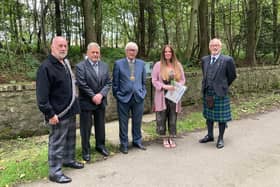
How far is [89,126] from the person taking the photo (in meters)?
4.57

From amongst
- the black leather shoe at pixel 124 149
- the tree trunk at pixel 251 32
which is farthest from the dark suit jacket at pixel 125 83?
the tree trunk at pixel 251 32

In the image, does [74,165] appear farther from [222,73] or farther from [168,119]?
[222,73]

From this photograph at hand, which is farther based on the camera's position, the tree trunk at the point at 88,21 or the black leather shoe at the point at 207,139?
the tree trunk at the point at 88,21

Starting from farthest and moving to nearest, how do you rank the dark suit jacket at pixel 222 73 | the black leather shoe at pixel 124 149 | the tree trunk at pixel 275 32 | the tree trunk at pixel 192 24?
the tree trunk at pixel 275 32
the tree trunk at pixel 192 24
the dark suit jacket at pixel 222 73
the black leather shoe at pixel 124 149

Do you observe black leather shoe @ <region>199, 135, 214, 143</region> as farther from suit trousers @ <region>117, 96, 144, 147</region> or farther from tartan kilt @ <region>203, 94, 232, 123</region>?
suit trousers @ <region>117, 96, 144, 147</region>

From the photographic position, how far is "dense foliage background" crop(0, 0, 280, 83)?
337 inches

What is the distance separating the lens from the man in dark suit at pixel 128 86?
4.86 meters

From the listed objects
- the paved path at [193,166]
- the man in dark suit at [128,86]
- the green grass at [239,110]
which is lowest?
the paved path at [193,166]

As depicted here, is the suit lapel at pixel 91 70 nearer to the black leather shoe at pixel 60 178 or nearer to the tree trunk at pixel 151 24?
the black leather shoe at pixel 60 178

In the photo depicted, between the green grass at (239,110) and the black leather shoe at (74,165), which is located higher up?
the green grass at (239,110)

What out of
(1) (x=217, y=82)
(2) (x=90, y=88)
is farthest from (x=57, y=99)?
(1) (x=217, y=82)

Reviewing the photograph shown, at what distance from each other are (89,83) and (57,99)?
704 millimetres

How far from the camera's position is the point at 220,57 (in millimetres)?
5137

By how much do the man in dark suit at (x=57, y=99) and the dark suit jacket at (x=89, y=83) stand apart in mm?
367
